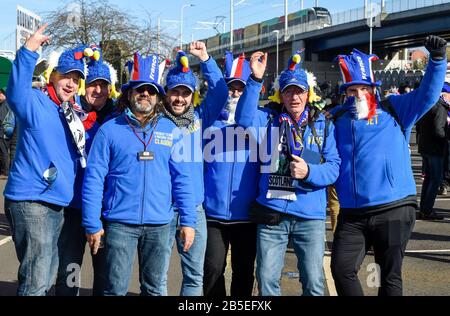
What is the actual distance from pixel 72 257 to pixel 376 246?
6.82ft

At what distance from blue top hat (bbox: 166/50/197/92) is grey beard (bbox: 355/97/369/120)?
3.72ft

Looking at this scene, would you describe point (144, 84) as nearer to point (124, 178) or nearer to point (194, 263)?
point (124, 178)

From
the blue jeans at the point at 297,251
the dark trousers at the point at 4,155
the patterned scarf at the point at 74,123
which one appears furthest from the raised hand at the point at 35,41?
the dark trousers at the point at 4,155

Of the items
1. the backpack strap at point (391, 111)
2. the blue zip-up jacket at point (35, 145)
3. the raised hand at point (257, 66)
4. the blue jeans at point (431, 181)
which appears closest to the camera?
the blue zip-up jacket at point (35, 145)

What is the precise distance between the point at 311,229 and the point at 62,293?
5.86ft

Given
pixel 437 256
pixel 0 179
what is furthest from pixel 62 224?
pixel 0 179

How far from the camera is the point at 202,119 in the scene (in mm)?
4465

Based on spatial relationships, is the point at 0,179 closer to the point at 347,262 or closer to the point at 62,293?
the point at 62,293

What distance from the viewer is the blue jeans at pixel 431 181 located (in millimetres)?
8766

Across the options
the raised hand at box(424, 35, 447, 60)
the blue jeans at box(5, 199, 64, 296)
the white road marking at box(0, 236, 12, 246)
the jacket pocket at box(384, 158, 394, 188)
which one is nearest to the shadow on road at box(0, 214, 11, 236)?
the white road marking at box(0, 236, 12, 246)

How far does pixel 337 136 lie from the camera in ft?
13.9

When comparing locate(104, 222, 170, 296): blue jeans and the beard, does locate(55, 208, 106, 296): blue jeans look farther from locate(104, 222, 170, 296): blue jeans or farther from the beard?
the beard

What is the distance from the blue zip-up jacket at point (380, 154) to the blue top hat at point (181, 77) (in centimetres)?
110

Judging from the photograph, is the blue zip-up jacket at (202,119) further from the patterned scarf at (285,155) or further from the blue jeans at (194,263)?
the patterned scarf at (285,155)
